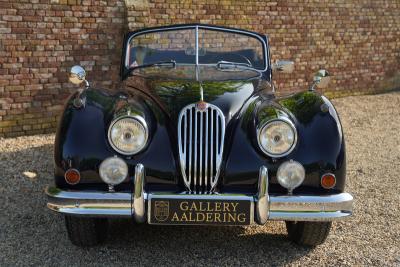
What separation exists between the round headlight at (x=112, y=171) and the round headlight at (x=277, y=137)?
0.88m

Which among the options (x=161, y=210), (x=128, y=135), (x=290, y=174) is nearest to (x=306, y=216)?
(x=290, y=174)

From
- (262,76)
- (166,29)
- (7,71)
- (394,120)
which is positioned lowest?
(394,120)

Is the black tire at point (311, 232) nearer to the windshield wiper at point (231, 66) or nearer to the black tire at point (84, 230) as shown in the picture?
the black tire at point (84, 230)

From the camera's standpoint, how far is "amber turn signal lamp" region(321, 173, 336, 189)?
10.6ft

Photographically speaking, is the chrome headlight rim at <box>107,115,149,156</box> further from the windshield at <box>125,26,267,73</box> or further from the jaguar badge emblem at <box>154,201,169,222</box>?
the windshield at <box>125,26,267,73</box>

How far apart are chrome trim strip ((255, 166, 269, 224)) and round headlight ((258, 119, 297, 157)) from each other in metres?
0.17

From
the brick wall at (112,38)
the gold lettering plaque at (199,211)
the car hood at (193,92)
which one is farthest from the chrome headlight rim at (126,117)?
the brick wall at (112,38)

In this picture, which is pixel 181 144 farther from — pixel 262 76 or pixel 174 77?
pixel 262 76

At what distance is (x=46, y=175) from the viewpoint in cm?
524

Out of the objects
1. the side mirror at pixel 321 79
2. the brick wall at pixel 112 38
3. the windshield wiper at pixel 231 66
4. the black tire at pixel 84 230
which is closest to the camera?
the black tire at pixel 84 230

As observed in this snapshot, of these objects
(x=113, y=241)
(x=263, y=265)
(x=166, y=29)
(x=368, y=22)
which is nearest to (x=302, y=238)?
(x=263, y=265)

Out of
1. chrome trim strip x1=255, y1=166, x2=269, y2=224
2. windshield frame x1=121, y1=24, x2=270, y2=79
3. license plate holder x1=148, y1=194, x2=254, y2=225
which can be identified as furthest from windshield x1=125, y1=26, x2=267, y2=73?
license plate holder x1=148, y1=194, x2=254, y2=225

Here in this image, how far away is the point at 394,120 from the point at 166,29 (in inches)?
215

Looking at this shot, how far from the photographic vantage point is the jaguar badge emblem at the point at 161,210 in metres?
3.06
